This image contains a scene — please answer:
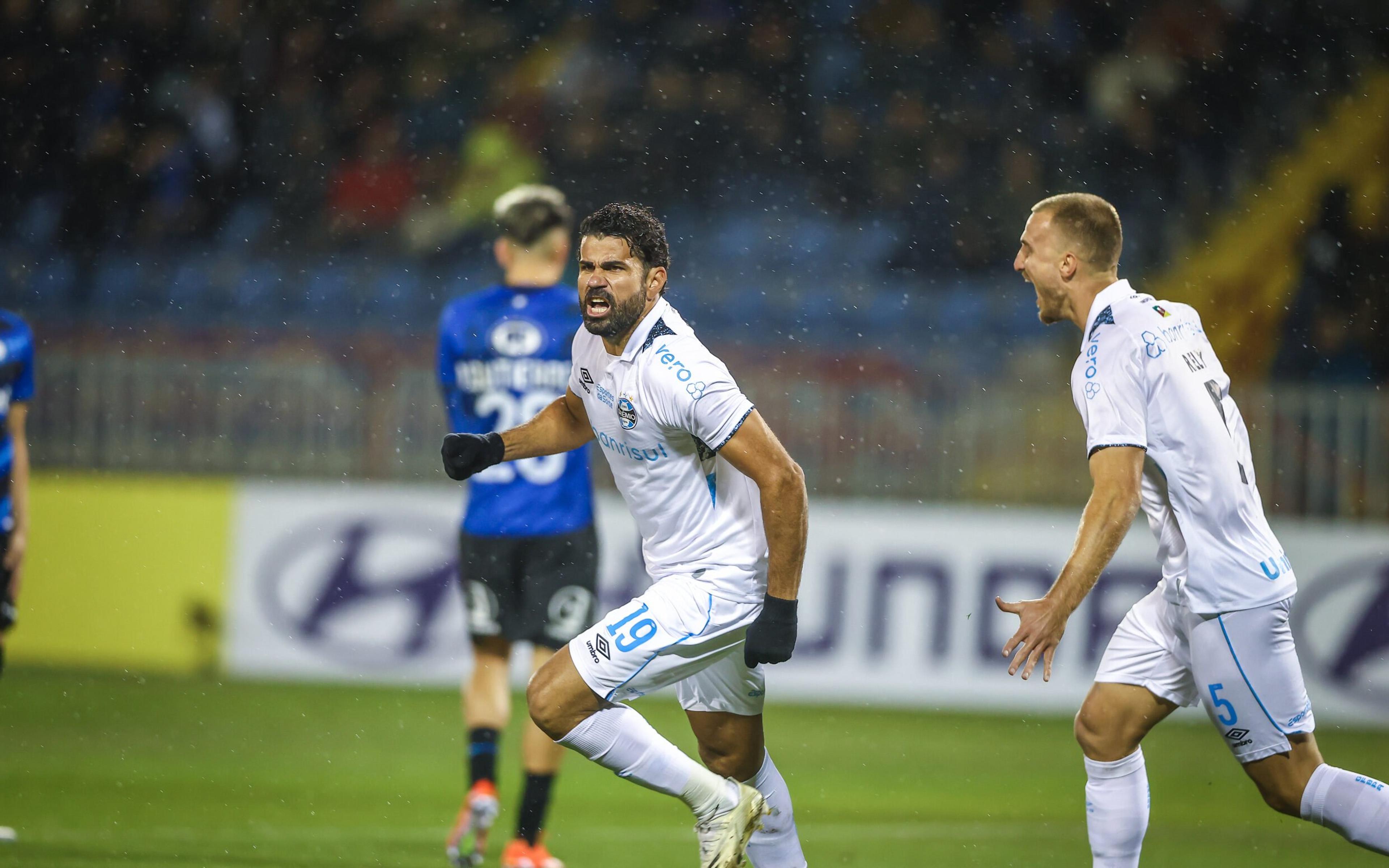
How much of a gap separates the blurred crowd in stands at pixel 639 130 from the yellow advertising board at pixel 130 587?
2.95 meters

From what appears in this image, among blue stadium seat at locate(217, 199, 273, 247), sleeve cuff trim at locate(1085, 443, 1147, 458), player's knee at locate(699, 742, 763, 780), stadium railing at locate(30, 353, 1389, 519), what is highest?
blue stadium seat at locate(217, 199, 273, 247)

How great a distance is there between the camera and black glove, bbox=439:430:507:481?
4.49 meters

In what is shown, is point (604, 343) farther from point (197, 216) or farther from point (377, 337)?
point (197, 216)

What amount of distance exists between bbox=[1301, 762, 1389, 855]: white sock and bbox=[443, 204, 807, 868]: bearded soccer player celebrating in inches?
55.7

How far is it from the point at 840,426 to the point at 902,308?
2438 millimetres

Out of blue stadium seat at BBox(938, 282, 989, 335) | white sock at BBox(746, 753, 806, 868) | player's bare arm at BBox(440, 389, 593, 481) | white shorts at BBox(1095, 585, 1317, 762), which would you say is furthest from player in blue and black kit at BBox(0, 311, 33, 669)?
blue stadium seat at BBox(938, 282, 989, 335)

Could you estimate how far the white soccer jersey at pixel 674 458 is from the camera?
Answer: 415cm

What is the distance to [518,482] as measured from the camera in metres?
5.86

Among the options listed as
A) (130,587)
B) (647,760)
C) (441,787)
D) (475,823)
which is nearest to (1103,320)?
(647,760)

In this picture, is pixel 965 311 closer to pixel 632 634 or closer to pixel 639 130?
pixel 639 130

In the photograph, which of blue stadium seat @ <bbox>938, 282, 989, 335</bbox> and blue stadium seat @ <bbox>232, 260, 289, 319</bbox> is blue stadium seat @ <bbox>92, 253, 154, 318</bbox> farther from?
blue stadium seat @ <bbox>938, 282, 989, 335</bbox>

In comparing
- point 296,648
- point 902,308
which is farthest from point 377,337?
point 902,308

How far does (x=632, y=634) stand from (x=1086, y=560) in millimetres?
1156

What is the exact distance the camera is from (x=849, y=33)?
14.5 m
